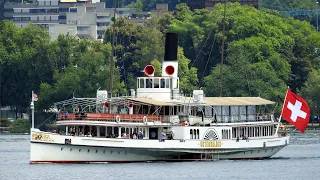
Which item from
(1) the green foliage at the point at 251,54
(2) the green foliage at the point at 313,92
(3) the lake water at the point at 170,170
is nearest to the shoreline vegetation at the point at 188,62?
(1) the green foliage at the point at 251,54

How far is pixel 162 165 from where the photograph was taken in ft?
340

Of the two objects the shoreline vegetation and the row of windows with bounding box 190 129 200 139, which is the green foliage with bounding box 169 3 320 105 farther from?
the row of windows with bounding box 190 129 200 139

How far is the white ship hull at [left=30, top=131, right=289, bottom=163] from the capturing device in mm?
102375

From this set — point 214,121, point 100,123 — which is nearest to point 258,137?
point 214,121

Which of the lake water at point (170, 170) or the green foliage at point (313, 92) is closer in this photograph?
the lake water at point (170, 170)

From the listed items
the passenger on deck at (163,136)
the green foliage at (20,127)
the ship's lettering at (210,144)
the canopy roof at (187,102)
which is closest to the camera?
the passenger on deck at (163,136)

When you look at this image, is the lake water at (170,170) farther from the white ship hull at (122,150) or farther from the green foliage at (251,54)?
the green foliage at (251,54)

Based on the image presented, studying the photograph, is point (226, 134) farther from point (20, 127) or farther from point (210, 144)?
point (20, 127)

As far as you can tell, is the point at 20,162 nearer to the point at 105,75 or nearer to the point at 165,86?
the point at 165,86

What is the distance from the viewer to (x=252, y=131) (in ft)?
364

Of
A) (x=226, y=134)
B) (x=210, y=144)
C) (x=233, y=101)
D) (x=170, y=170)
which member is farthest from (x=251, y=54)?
(x=170, y=170)

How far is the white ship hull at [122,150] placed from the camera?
10238 centimetres

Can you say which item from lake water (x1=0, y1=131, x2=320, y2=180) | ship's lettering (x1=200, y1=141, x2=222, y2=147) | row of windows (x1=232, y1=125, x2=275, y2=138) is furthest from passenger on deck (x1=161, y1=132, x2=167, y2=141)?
row of windows (x1=232, y1=125, x2=275, y2=138)

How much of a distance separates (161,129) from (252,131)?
8.21 meters
